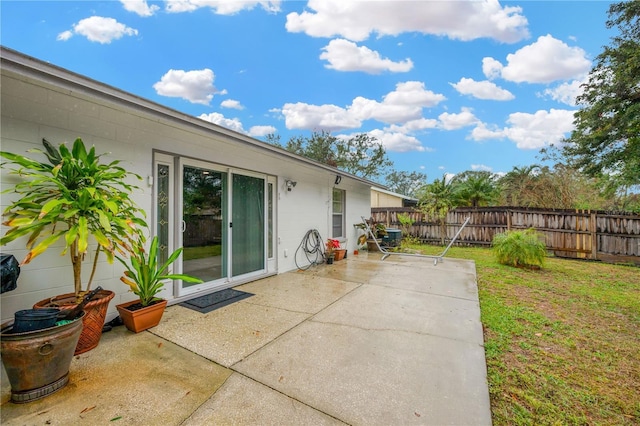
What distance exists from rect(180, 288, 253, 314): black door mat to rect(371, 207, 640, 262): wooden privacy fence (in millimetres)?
9164

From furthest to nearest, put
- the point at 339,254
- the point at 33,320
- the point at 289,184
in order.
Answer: the point at 339,254 < the point at 289,184 < the point at 33,320

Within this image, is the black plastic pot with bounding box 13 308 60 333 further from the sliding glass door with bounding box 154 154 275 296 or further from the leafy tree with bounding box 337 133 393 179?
the leafy tree with bounding box 337 133 393 179

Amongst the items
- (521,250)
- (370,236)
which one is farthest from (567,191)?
(370,236)

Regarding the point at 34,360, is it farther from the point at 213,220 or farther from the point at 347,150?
the point at 347,150

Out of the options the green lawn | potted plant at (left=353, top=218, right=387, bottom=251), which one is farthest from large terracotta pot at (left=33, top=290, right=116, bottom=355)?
potted plant at (left=353, top=218, right=387, bottom=251)

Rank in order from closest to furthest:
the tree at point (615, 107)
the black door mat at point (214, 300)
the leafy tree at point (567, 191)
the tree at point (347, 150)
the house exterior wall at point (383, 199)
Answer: the black door mat at point (214, 300) → the tree at point (615, 107) → the leafy tree at point (567, 191) → the house exterior wall at point (383, 199) → the tree at point (347, 150)

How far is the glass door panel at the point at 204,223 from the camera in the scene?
12.9 feet

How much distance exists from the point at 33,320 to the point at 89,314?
0.52 m

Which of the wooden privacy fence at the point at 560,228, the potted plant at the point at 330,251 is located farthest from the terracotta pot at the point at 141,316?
the wooden privacy fence at the point at 560,228

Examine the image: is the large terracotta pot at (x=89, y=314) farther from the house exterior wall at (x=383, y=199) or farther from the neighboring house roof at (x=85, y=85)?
→ the house exterior wall at (x=383, y=199)

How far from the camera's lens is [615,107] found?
8.01m

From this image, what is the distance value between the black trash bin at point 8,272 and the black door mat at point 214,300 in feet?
5.79

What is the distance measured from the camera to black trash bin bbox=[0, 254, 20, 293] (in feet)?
6.61

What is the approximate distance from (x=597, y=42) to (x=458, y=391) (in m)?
11.6
